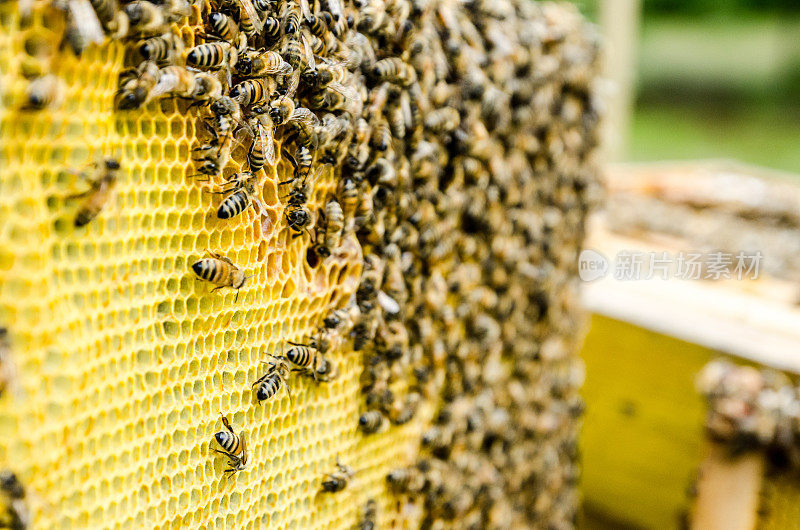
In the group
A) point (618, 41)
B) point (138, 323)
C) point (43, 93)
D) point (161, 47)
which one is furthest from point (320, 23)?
point (618, 41)

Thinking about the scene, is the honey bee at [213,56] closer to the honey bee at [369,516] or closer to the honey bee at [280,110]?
the honey bee at [280,110]

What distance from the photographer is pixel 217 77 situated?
1.37 meters

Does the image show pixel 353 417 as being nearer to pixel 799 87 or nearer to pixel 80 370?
pixel 80 370

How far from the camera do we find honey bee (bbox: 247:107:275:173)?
4.78ft

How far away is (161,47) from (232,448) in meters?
0.90

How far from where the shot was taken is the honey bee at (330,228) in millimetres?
1724

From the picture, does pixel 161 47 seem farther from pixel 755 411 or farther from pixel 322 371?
pixel 755 411

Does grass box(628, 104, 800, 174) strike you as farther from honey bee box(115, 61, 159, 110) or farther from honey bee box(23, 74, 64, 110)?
honey bee box(23, 74, 64, 110)

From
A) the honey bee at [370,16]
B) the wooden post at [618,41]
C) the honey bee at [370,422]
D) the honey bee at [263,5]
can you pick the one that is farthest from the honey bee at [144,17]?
the wooden post at [618,41]

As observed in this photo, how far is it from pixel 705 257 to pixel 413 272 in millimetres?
2802

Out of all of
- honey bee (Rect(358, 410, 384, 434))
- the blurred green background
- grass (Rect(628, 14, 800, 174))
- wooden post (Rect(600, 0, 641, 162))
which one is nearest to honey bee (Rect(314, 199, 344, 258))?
honey bee (Rect(358, 410, 384, 434))

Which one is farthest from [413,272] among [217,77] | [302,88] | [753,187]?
[753,187]

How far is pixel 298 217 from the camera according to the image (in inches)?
63.8

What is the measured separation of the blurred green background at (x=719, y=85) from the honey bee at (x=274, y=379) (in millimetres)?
10266
